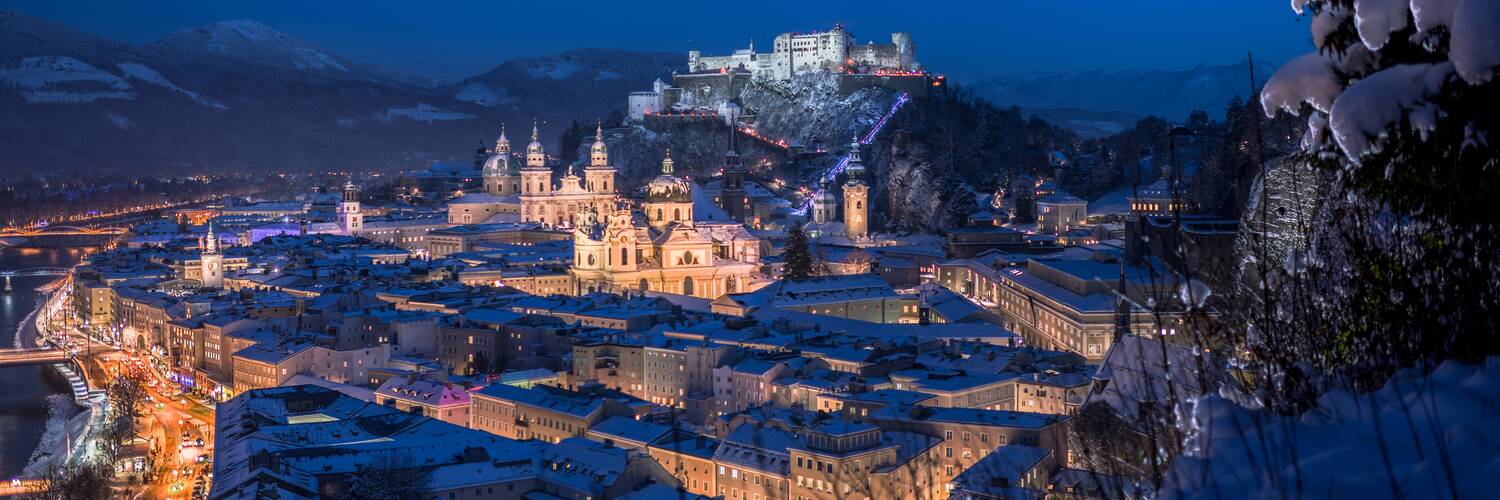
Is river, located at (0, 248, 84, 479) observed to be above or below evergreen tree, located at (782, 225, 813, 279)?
below

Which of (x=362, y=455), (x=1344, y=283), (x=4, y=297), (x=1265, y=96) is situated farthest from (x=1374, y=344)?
(x=4, y=297)

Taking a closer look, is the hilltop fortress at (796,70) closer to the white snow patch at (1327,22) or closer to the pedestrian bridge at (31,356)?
the pedestrian bridge at (31,356)

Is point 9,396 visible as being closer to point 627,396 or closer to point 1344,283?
point 627,396

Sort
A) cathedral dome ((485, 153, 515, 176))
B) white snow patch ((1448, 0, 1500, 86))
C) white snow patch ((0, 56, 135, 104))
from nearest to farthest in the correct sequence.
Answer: white snow patch ((1448, 0, 1500, 86)), cathedral dome ((485, 153, 515, 176)), white snow patch ((0, 56, 135, 104))

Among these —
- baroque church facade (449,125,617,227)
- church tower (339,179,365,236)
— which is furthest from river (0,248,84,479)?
baroque church facade (449,125,617,227)

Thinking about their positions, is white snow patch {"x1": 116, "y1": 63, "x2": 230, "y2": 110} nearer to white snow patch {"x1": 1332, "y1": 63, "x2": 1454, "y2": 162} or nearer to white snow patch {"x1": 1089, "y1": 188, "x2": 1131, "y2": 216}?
white snow patch {"x1": 1089, "y1": 188, "x2": 1131, "y2": 216}

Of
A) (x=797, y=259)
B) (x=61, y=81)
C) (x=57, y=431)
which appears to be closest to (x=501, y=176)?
(x=797, y=259)
